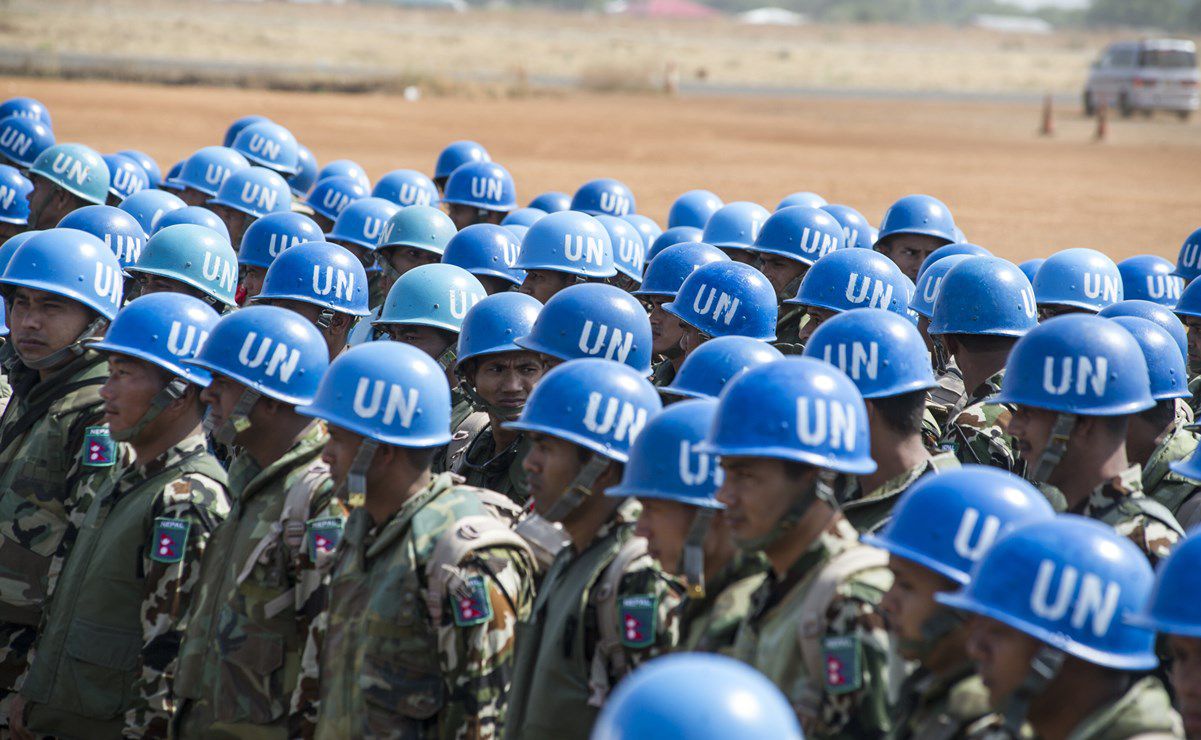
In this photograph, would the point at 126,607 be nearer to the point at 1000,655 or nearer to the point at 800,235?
the point at 1000,655

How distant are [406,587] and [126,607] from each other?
5.06 feet

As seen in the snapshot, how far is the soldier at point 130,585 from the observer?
5.51m

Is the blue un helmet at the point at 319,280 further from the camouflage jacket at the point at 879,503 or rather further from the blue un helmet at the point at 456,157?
the blue un helmet at the point at 456,157

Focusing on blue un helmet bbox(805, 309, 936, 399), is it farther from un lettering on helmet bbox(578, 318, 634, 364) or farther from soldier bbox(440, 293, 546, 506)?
soldier bbox(440, 293, 546, 506)

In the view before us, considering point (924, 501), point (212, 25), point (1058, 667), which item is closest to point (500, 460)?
point (924, 501)

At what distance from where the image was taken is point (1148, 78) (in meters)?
43.9

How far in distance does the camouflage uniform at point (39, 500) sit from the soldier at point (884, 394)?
3.26m

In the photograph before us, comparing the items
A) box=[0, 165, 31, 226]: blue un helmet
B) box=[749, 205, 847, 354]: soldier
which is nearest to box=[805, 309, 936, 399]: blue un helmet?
box=[749, 205, 847, 354]: soldier

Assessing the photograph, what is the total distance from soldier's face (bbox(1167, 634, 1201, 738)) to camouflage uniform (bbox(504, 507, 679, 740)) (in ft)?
5.15

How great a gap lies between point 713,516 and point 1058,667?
53.0 inches

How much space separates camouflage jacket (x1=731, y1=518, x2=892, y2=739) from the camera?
155 inches

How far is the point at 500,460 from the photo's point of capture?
22.4 ft

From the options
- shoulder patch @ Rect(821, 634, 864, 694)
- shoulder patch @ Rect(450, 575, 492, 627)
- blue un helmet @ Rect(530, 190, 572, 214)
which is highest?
shoulder patch @ Rect(821, 634, 864, 694)

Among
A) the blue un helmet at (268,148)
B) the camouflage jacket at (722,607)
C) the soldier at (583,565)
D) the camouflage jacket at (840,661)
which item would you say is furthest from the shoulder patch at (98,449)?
the blue un helmet at (268,148)
